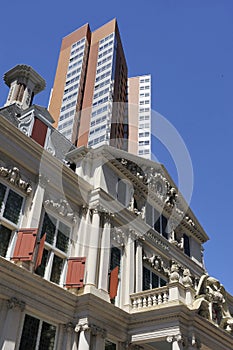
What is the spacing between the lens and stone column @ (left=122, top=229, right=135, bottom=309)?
687 inches

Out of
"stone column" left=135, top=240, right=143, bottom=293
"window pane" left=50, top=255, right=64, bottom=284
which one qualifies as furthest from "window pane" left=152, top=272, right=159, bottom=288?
"window pane" left=50, top=255, right=64, bottom=284

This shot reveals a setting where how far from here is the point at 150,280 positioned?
64.7 ft

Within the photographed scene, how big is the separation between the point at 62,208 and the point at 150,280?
19.7 feet

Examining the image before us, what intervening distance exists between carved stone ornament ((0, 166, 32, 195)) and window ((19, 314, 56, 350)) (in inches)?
186

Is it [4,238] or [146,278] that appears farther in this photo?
[146,278]

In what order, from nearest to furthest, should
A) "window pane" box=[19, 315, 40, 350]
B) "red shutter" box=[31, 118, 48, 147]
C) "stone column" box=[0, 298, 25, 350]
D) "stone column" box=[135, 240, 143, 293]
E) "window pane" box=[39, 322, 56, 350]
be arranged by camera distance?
"stone column" box=[0, 298, 25, 350] → "window pane" box=[19, 315, 40, 350] → "window pane" box=[39, 322, 56, 350] → "stone column" box=[135, 240, 143, 293] → "red shutter" box=[31, 118, 48, 147]

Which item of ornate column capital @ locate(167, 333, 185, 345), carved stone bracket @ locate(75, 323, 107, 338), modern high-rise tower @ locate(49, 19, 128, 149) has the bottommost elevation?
ornate column capital @ locate(167, 333, 185, 345)

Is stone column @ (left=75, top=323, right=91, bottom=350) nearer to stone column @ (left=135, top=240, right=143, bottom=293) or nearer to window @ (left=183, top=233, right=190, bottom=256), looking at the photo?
stone column @ (left=135, top=240, right=143, bottom=293)

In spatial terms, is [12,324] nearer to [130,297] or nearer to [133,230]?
[130,297]

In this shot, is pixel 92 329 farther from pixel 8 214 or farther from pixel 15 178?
pixel 15 178

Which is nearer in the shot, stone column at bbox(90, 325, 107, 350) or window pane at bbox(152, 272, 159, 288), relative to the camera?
stone column at bbox(90, 325, 107, 350)

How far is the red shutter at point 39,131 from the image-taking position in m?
18.8

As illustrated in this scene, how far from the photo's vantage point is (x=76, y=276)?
1570 cm

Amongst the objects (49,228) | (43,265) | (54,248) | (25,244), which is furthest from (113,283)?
(25,244)
